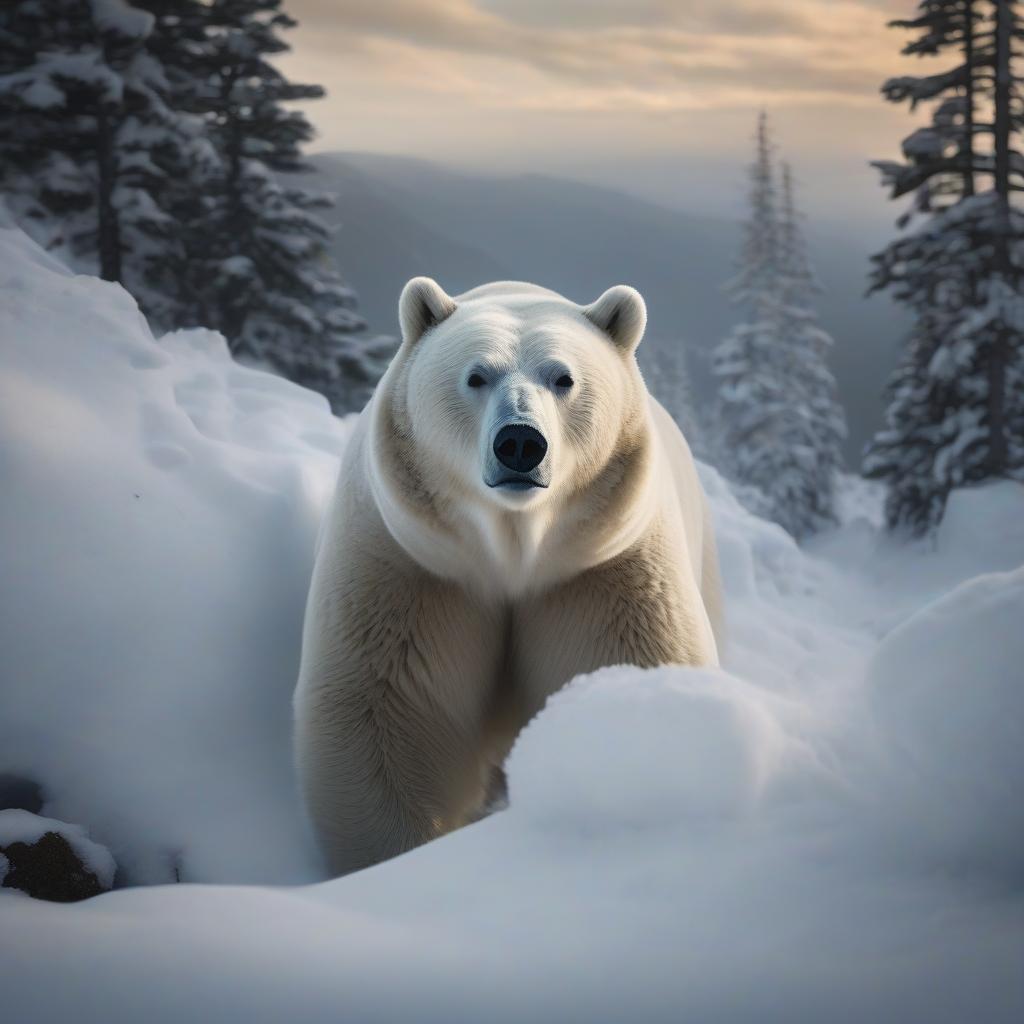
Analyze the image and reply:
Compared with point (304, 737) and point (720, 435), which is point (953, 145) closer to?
point (720, 435)

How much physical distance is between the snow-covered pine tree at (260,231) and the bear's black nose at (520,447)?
12.8 meters

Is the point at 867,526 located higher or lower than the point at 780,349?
lower

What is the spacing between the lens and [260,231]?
559 inches

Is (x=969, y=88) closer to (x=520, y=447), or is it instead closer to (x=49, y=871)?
(x=520, y=447)

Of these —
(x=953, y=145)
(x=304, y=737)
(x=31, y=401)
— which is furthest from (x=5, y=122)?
(x=953, y=145)

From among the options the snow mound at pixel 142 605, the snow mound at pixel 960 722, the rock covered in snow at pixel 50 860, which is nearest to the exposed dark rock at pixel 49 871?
the rock covered in snow at pixel 50 860

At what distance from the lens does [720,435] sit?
22.1m

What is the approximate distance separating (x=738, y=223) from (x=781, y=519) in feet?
24.3

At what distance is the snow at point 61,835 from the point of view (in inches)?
89.3

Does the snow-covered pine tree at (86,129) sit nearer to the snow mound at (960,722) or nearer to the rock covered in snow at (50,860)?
the rock covered in snow at (50,860)

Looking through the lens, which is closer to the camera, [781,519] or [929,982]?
[929,982]

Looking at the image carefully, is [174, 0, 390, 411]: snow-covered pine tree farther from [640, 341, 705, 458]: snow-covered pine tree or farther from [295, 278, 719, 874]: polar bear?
[640, 341, 705, 458]: snow-covered pine tree

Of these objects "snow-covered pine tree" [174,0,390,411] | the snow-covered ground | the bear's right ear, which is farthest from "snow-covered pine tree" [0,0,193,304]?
the snow-covered ground

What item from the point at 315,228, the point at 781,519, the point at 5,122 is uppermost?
the point at 5,122
